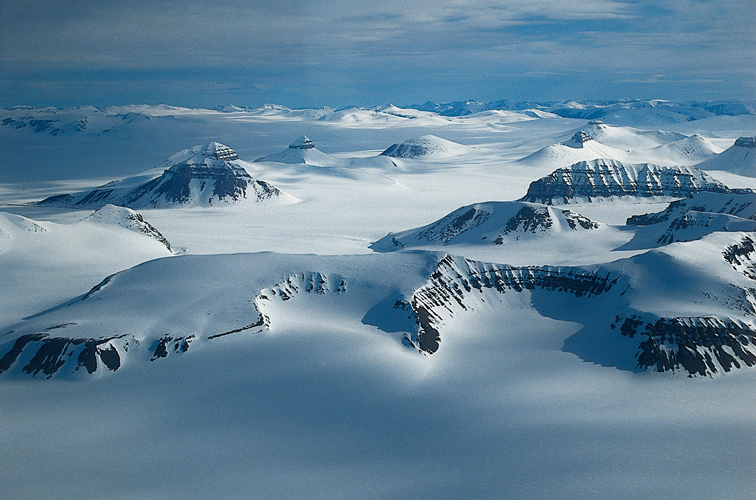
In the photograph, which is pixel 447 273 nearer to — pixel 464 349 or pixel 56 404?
pixel 464 349

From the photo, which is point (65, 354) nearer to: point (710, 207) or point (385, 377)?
point (385, 377)

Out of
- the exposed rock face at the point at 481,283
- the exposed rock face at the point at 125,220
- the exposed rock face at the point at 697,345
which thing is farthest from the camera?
the exposed rock face at the point at 125,220

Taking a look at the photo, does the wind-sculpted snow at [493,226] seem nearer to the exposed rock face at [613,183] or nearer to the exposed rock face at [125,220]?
the exposed rock face at [613,183]

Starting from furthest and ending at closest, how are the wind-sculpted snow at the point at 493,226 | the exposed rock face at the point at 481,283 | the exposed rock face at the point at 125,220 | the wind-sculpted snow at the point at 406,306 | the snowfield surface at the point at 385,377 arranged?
the exposed rock face at the point at 125,220 → the wind-sculpted snow at the point at 493,226 → the exposed rock face at the point at 481,283 → the wind-sculpted snow at the point at 406,306 → the snowfield surface at the point at 385,377

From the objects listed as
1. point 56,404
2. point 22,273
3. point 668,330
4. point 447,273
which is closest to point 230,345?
point 56,404

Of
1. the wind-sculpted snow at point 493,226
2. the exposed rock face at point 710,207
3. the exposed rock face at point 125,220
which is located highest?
the exposed rock face at point 710,207

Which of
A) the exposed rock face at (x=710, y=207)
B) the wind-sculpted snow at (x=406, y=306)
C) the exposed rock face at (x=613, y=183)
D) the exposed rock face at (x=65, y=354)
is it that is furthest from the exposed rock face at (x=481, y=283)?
the exposed rock face at (x=613, y=183)

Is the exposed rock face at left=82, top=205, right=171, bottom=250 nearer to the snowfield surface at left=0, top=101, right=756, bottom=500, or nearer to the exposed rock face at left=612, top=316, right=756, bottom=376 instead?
the snowfield surface at left=0, top=101, right=756, bottom=500
